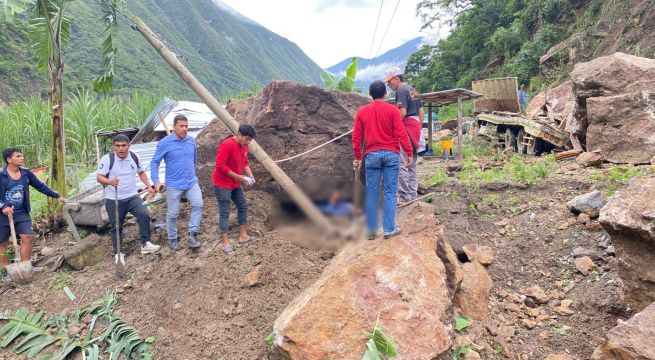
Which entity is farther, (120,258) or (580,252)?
(120,258)

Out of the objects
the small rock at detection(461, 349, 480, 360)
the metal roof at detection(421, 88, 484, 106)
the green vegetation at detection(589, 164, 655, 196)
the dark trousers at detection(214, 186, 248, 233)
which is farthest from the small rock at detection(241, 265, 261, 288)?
the metal roof at detection(421, 88, 484, 106)

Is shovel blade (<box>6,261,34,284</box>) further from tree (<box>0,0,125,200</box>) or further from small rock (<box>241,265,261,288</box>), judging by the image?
small rock (<box>241,265,261,288</box>)

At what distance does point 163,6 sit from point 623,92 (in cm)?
6823

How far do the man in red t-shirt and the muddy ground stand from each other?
0.84 feet

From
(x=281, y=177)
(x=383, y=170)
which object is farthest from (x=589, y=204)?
(x=281, y=177)

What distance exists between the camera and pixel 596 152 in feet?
26.3

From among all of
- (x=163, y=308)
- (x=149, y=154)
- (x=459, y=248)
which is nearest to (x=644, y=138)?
(x=459, y=248)

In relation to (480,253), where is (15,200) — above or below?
above

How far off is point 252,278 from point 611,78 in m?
8.19

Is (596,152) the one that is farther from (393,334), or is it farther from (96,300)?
(96,300)

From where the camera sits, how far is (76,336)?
13.7 feet

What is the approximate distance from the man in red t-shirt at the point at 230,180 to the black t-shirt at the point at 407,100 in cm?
182

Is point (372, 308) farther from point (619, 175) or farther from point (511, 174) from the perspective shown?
point (511, 174)

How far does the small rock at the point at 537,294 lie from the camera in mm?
4188
